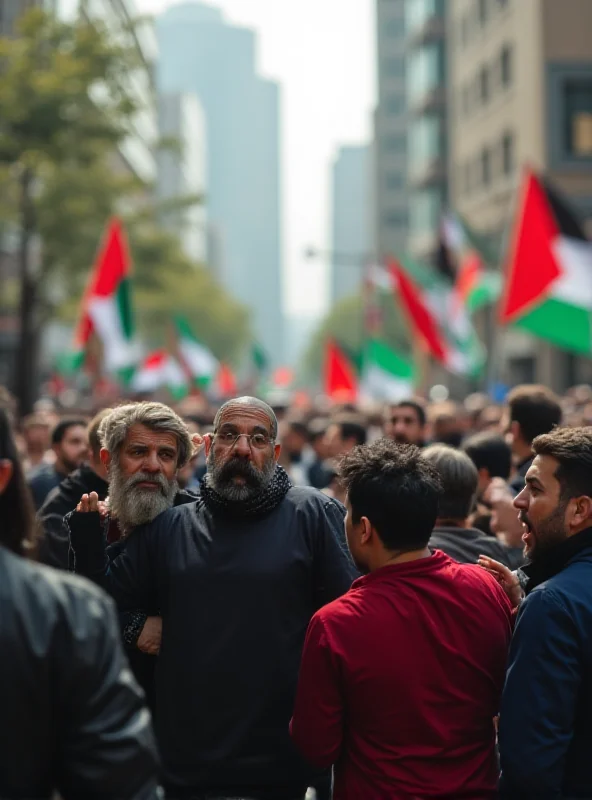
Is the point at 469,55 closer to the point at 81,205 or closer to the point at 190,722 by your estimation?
the point at 81,205

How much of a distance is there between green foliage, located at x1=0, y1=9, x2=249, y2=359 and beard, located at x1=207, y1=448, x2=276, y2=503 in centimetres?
2229

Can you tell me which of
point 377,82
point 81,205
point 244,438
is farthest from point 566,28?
point 377,82

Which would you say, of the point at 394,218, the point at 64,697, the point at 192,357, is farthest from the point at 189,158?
the point at 64,697

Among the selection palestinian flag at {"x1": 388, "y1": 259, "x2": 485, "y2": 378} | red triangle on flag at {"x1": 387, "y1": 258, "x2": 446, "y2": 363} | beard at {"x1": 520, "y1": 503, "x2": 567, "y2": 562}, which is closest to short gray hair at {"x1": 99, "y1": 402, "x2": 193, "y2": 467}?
beard at {"x1": 520, "y1": 503, "x2": 567, "y2": 562}

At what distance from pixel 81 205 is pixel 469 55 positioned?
88.1 ft

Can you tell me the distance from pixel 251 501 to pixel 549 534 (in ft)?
3.21

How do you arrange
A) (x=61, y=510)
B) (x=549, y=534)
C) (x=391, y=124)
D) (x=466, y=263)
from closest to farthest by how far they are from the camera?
1. (x=549, y=534)
2. (x=61, y=510)
3. (x=466, y=263)
4. (x=391, y=124)

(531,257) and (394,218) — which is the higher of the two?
(394,218)

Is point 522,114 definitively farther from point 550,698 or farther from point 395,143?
point 395,143

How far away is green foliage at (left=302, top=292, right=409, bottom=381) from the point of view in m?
79.0

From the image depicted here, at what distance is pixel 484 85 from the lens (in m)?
47.8

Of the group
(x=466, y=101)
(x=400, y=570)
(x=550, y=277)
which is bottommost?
(x=400, y=570)

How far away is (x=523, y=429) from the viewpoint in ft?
23.0

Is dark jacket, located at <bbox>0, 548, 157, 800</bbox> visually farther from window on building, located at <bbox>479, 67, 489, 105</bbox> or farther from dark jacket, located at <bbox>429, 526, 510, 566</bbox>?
window on building, located at <bbox>479, 67, 489, 105</bbox>
